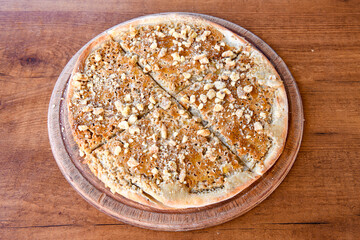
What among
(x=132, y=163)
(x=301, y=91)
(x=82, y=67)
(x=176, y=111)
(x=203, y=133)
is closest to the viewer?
(x=132, y=163)

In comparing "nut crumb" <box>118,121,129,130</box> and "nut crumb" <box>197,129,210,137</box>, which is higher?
"nut crumb" <box>118,121,129,130</box>

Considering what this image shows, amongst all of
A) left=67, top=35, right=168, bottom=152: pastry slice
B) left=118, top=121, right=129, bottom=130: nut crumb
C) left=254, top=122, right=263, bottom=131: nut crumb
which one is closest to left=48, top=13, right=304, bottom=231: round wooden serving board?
left=67, top=35, right=168, bottom=152: pastry slice

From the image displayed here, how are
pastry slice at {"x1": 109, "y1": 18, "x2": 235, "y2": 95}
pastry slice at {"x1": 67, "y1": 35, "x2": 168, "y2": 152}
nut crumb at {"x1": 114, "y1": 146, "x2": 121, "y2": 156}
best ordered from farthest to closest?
pastry slice at {"x1": 109, "y1": 18, "x2": 235, "y2": 95}, pastry slice at {"x1": 67, "y1": 35, "x2": 168, "y2": 152}, nut crumb at {"x1": 114, "y1": 146, "x2": 121, "y2": 156}

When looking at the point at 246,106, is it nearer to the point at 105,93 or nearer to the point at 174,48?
the point at 174,48

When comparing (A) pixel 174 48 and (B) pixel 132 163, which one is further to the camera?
(A) pixel 174 48

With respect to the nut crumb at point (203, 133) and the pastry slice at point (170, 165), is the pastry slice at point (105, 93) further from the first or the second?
the nut crumb at point (203, 133)

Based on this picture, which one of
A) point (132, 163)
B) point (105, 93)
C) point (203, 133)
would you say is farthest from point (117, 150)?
point (203, 133)

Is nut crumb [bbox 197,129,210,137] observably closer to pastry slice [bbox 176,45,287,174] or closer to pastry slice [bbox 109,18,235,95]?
pastry slice [bbox 176,45,287,174]
